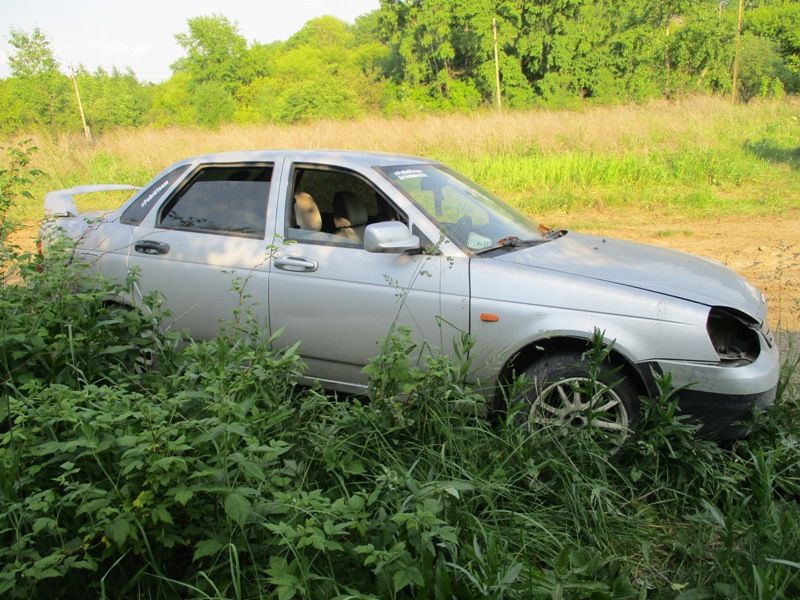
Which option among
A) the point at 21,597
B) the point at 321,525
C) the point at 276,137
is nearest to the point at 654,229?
the point at 321,525

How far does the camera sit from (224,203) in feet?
14.8

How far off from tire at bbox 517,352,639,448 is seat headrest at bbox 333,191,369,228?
1721 mm

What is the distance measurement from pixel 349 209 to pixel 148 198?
4.72 feet

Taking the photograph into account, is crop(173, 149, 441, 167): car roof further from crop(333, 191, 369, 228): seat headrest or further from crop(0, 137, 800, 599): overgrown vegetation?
crop(0, 137, 800, 599): overgrown vegetation

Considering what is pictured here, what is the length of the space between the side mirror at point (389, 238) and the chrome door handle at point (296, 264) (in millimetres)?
456

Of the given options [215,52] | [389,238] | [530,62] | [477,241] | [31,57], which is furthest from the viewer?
[215,52]

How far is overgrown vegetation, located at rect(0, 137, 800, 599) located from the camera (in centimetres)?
224

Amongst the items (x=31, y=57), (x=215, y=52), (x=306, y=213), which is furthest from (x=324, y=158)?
(x=215, y=52)

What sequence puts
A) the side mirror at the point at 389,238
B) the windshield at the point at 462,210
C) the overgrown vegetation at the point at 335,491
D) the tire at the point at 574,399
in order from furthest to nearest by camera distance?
the windshield at the point at 462,210 < the side mirror at the point at 389,238 < the tire at the point at 574,399 < the overgrown vegetation at the point at 335,491

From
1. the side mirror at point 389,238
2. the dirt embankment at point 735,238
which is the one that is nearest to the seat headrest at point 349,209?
the side mirror at point 389,238

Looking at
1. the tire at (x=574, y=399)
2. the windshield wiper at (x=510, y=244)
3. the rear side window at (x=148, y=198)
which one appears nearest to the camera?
the tire at (x=574, y=399)

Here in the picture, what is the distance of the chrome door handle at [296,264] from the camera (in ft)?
13.3

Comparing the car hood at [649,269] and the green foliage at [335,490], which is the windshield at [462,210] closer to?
the car hood at [649,269]

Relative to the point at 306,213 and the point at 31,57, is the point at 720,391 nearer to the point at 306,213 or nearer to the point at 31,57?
the point at 306,213
